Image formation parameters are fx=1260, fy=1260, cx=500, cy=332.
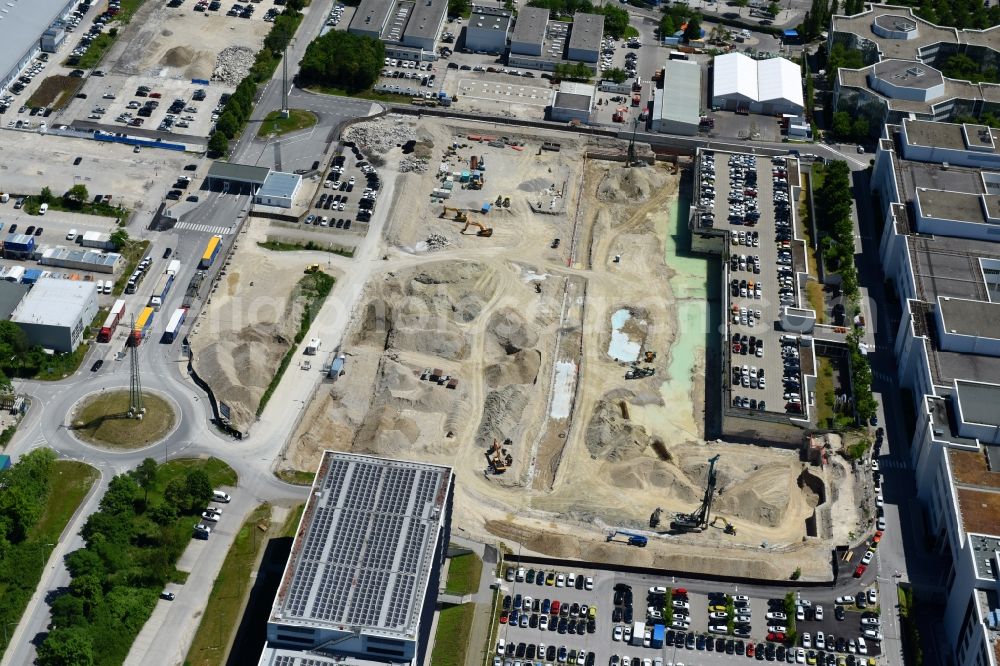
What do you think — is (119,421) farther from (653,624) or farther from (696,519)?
(696,519)

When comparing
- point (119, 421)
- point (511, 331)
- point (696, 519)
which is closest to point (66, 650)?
point (119, 421)

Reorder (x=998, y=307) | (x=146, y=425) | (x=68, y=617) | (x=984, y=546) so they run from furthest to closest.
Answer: (x=998, y=307), (x=146, y=425), (x=984, y=546), (x=68, y=617)

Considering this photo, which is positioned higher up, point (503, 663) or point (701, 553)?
point (701, 553)

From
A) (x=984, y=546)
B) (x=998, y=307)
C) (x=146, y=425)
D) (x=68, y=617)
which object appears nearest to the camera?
(x=68, y=617)

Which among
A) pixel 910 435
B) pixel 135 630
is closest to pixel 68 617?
pixel 135 630

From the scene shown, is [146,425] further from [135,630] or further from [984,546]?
[984,546]

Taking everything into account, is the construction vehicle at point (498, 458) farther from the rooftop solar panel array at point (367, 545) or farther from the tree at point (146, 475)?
the tree at point (146, 475)
